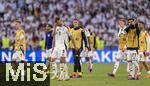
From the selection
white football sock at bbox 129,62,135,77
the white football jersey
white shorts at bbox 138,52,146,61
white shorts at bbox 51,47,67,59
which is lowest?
white football sock at bbox 129,62,135,77

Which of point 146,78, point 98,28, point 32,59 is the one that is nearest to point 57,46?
point 146,78

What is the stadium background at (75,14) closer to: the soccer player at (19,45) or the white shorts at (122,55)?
the white shorts at (122,55)

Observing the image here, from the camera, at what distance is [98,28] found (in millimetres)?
46094

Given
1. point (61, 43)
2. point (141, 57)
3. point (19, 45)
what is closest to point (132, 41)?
point (141, 57)

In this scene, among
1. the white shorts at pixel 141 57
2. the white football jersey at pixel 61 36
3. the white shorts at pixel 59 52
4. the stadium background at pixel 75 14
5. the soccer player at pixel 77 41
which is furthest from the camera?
the stadium background at pixel 75 14

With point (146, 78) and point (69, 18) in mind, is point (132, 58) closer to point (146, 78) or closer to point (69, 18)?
point (146, 78)

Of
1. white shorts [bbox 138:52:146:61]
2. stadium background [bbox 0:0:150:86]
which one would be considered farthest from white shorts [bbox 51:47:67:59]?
stadium background [bbox 0:0:150:86]

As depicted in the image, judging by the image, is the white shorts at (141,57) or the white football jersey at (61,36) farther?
the white shorts at (141,57)

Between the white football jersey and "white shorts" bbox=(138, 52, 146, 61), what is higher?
the white football jersey

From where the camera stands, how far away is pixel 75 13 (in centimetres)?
4734

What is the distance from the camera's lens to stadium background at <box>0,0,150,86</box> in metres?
44.7

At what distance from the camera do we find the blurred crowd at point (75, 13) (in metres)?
45.3

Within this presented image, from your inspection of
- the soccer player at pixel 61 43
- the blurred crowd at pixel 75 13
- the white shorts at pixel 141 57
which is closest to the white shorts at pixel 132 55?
the white shorts at pixel 141 57

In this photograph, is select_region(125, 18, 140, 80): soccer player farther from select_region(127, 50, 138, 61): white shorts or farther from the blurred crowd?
the blurred crowd
